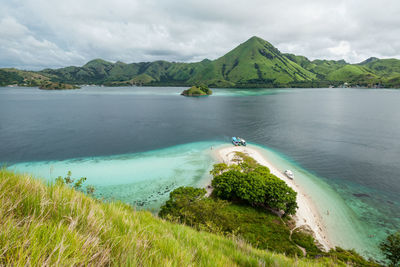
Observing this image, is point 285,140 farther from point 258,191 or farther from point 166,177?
point 166,177

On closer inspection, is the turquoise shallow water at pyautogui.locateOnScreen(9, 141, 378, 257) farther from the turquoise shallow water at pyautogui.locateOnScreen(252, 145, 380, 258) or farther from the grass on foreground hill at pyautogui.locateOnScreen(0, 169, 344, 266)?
the grass on foreground hill at pyautogui.locateOnScreen(0, 169, 344, 266)

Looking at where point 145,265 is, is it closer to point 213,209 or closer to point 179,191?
point 213,209

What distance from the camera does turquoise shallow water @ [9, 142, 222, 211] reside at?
32.7 metres

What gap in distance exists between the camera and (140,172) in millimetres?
41438

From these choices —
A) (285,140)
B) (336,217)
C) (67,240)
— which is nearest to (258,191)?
(336,217)

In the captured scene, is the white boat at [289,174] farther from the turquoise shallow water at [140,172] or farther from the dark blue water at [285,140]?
the turquoise shallow water at [140,172]

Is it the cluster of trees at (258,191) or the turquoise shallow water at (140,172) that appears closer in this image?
the cluster of trees at (258,191)

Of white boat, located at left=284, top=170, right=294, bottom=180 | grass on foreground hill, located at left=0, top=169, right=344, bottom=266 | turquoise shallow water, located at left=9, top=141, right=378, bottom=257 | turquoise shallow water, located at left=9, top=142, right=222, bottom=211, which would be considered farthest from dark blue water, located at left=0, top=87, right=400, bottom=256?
grass on foreground hill, located at left=0, top=169, right=344, bottom=266

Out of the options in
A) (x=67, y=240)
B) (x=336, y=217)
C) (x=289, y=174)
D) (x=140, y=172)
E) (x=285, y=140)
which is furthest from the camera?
(x=285, y=140)

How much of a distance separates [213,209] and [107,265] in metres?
23.2

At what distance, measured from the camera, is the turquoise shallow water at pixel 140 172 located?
32747 millimetres

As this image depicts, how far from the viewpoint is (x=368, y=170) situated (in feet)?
140

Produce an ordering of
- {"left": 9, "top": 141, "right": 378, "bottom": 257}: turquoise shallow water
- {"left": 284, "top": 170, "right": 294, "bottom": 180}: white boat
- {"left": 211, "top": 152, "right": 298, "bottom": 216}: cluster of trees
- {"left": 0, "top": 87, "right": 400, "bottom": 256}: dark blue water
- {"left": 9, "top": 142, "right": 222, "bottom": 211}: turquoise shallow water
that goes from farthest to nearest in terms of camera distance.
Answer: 1. {"left": 284, "top": 170, "right": 294, "bottom": 180}: white boat
2. {"left": 0, "top": 87, "right": 400, "bottom": 256}: dark blue water
3. {"left": 9, "top": 142, "right": 222, "bottom": 211}: turquoise shallow water
4. {"left": 211, "top": 152, "right": 298, "bottom": 216}: cluster of trees
5. {"left": 9, "top": 141, "right": 378, "bottom": 257}: turquoise shallow water

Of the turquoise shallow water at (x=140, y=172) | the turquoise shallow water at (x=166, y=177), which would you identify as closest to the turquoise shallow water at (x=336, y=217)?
the turquoise shallow water at (x=166, y=177)
